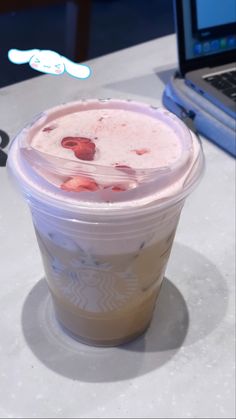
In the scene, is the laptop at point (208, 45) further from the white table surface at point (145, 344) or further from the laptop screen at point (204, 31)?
the white table surface at point (145, 344)

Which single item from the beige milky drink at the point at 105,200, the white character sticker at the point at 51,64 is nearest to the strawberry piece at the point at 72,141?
the beige milky drink at the point at 105,200

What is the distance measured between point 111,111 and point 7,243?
0.22m

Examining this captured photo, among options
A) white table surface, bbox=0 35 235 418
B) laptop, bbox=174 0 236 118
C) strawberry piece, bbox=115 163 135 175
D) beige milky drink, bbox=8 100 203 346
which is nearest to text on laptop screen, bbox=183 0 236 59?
laptop, bbox=174 0 236 118

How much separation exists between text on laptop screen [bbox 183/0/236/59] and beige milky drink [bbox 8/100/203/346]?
434mm

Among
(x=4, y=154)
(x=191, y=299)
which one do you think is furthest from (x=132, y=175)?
(x=4, y=154)

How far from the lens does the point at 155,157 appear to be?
1.63ft

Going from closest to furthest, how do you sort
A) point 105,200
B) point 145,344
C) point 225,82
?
point 105,200
point 145,344
point 225,82

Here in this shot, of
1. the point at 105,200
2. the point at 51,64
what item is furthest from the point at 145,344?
the point at 51,64

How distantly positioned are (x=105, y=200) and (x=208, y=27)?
0.61 meters

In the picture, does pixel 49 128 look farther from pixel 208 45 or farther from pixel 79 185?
pixel 208 45

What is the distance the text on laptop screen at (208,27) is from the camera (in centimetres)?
93

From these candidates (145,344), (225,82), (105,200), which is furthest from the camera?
(225,82)

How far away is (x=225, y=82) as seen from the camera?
3.03ft

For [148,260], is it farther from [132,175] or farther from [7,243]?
[7,243]
